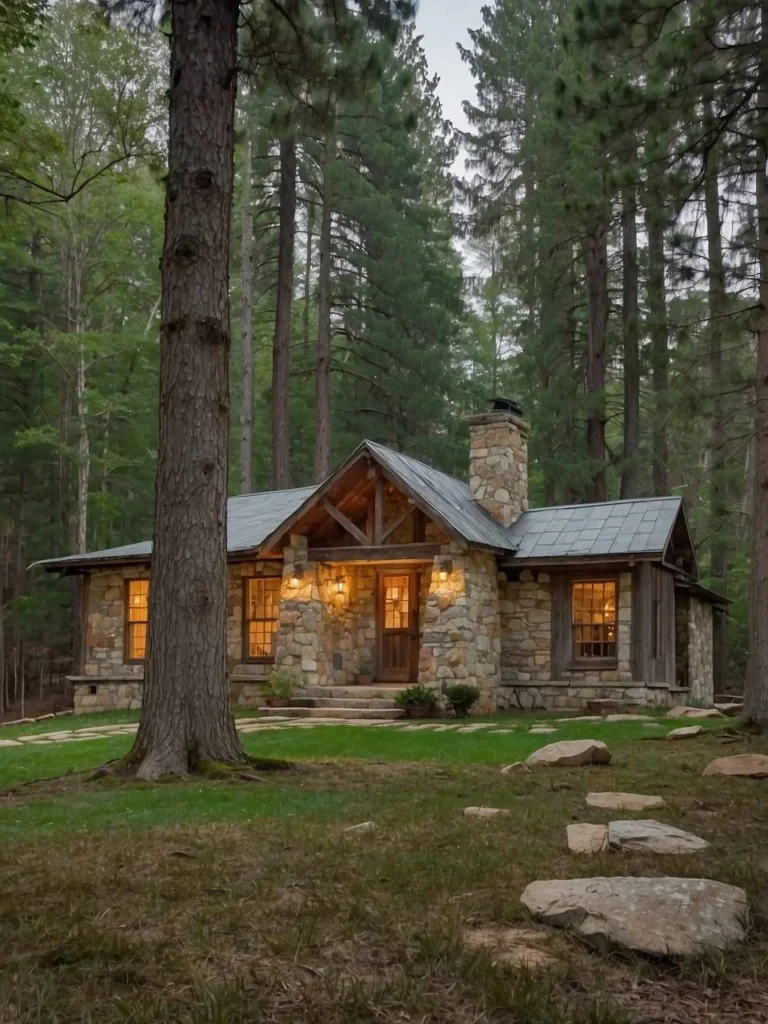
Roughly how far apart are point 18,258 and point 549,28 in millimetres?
14223

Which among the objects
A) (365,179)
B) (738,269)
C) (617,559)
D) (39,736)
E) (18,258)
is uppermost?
(365,179)

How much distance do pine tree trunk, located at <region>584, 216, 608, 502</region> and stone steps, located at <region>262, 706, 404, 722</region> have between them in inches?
383

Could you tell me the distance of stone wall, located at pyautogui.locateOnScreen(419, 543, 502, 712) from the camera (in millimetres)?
14375

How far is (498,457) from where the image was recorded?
16859mm

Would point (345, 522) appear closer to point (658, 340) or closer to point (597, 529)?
point (597, 529)

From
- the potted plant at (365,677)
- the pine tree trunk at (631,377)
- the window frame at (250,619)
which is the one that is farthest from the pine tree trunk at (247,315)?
the pine tree trunk at (631,377)

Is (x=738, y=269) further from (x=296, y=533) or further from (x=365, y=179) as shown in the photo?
(x=365, y=179)

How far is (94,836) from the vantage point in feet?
15.6

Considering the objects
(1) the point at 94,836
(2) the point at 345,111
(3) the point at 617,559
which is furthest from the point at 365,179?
(1) the point at 94,836

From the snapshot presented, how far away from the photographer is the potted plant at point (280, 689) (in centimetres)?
1520

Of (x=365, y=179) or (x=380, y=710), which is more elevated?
(x=365, y=179)

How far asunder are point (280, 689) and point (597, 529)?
5850mm

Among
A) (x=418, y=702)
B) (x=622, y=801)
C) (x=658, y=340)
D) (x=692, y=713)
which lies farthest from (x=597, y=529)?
(x=622, y=801)

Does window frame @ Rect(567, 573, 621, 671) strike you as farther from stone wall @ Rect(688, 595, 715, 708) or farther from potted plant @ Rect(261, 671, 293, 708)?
potted plant @ Rect(261, 671, 293, 708)
